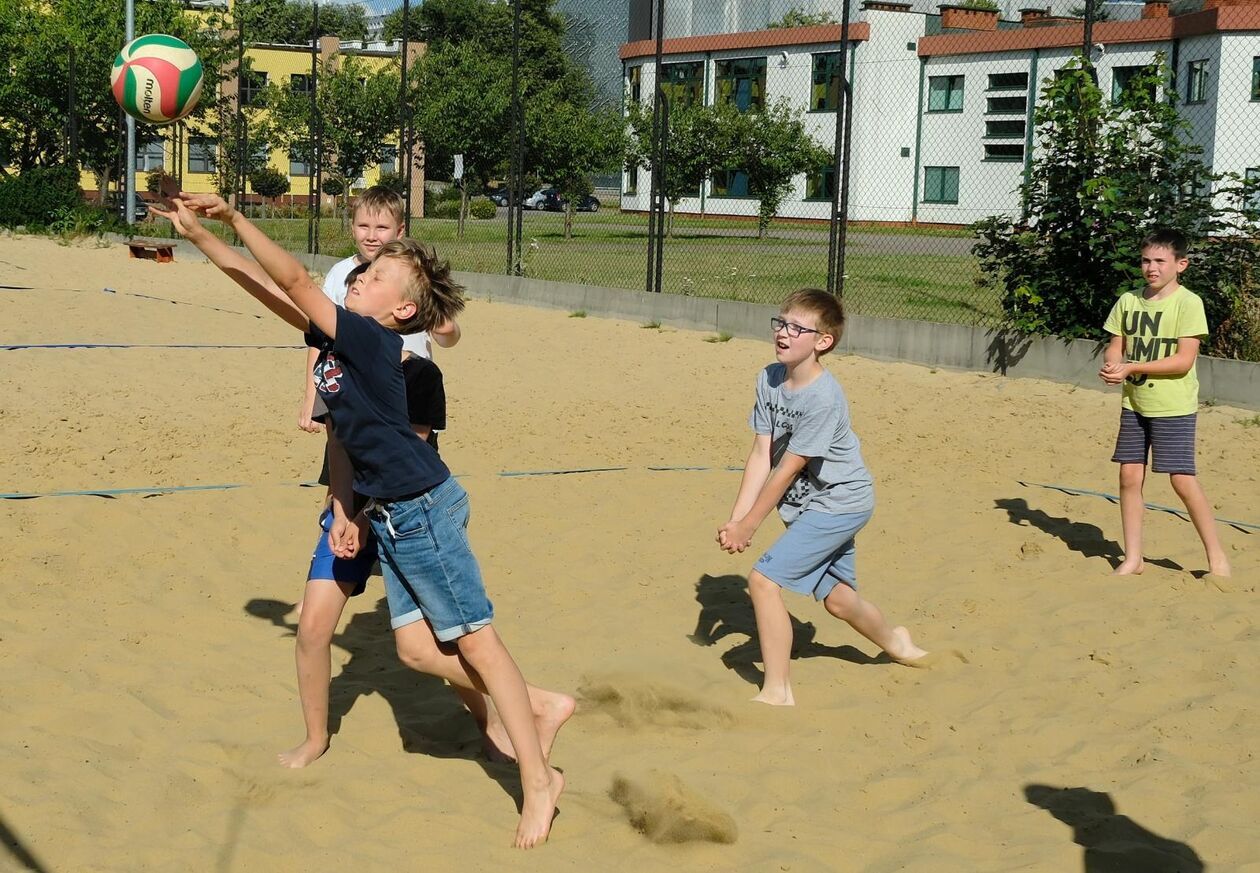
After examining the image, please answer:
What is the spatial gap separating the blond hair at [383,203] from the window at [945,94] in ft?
119

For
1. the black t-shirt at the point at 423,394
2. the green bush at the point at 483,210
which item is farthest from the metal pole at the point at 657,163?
the green bush at the point at 483,210

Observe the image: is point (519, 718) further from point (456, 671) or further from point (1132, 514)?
point (1132, 514)

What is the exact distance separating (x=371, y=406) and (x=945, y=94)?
39.0 meters

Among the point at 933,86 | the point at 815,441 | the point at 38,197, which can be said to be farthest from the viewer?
the point at 933,86

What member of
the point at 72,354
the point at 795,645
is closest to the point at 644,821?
the point at 795,645

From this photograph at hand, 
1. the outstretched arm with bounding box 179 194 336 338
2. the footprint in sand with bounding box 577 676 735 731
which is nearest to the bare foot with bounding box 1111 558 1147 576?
the footprint in sand with bounding box 577 676 735 731

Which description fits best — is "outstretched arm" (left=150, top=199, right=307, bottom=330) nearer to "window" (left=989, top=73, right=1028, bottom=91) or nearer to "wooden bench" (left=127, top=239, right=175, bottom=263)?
"wooden bench" (left=127, top=239, right=175, bottom=263)

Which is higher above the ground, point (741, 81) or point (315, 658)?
point (741, 81)

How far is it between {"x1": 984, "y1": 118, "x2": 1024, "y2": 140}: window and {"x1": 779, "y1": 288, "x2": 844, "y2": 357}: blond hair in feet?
113

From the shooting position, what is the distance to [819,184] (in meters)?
40.2

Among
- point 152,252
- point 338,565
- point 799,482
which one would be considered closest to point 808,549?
point 799,482

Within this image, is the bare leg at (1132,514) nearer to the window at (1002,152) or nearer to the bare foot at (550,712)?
the bare foot at (550,712)

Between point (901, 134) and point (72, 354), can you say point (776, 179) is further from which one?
point (72, 354)

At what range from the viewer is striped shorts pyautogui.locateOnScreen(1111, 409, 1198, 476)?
624 centimetres
